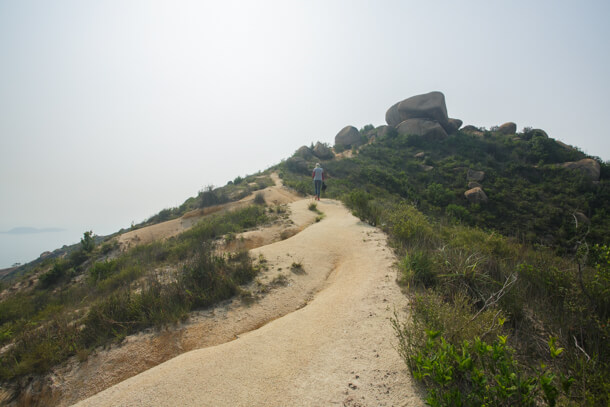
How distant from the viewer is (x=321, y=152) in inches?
1216

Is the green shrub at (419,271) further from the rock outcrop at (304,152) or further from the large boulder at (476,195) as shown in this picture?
the rock outcrop at (304,152)

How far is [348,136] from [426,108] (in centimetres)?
1147

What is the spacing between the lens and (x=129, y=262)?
7.48m

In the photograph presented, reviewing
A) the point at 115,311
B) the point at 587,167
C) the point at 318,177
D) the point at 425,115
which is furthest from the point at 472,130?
the point at 115,311

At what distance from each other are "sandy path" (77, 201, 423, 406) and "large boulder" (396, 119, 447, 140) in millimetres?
34779

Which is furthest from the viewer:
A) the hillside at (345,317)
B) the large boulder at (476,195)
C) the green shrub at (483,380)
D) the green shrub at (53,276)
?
the large boulder at (476,195)

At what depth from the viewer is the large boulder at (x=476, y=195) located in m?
19.4

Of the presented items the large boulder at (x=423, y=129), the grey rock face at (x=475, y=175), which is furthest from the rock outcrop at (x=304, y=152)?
the grey rock face at (x=475, y=175)

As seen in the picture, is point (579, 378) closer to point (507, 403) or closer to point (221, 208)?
point (507, 403)

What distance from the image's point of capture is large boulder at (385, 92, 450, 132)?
1383 inches

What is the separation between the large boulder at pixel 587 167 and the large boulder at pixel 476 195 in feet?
32.3

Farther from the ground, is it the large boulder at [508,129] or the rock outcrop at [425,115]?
the rock outcrop at [425,115]

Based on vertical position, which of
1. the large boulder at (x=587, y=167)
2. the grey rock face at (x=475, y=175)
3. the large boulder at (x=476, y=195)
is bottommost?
the large boulder at (x=587, y=167)

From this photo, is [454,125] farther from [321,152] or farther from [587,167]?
[321,152]
